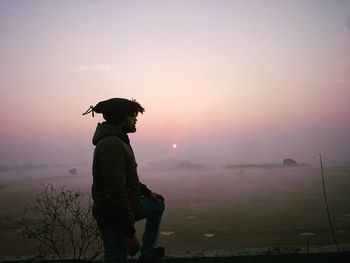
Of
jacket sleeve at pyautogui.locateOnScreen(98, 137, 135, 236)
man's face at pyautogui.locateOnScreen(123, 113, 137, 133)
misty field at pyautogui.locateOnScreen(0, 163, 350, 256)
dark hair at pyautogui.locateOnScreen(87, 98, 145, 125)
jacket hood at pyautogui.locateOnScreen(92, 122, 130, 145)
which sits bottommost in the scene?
misty field at pyautogui.locateOnScreen(0, 163, 350, 256)

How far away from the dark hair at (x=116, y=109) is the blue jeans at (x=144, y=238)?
85 centimetres

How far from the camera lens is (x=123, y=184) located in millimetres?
2564

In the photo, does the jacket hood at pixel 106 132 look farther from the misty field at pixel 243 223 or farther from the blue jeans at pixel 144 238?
the misty field at pixel 243 223

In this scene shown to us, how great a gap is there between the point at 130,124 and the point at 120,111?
161mm

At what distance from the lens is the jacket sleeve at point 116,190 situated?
2.53 metres

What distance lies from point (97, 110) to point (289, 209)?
66.8 feet

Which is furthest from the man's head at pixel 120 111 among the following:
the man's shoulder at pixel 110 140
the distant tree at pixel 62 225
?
the distant tree at pixel 62 225

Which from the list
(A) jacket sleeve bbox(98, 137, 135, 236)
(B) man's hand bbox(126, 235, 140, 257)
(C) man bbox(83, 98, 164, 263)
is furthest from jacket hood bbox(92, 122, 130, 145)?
(B) man's hand bbox(126, 235, 140, 257)

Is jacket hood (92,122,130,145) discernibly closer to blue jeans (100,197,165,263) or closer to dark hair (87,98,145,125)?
dark hair (87,98,145,125)

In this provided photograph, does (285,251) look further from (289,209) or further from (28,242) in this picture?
(289,209)

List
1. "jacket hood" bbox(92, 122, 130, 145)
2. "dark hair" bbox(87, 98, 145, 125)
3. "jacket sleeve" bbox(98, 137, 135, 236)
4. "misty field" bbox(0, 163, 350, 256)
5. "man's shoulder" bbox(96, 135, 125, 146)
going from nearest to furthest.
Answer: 1. "jacket sleeve" bbox(98, 137, 135, 236)
2. "man's shoulder" bbox(96, 135, 125, 146)
3. "jacket hood" bbox(92, 122, 130, 145)
4. "dark hair" bbox(87, 98, 145, 125)
5. "misty field" bbox(0, 163, 350, 256)

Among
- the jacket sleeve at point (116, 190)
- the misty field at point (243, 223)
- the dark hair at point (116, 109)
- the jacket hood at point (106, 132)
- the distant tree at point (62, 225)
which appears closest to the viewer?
the jacket sleeve at point (116, 190)

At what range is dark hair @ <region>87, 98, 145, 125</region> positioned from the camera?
9.62 ft

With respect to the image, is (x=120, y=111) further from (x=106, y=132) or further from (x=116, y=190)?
(x=116, y=190)
